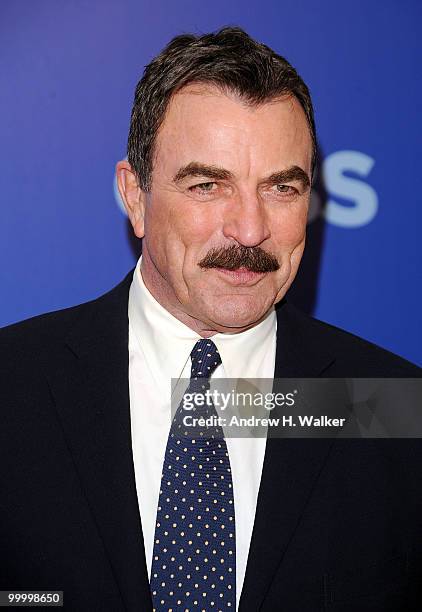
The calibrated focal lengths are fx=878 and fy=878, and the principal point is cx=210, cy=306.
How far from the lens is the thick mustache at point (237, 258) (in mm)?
2385

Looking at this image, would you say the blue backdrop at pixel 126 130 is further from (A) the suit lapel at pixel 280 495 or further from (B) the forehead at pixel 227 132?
(A) the suit lapel at pixel 280 495

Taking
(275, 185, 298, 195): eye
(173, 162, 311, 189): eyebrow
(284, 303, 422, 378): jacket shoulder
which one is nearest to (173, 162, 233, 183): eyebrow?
(173, 162, 311, 189): eyebrow

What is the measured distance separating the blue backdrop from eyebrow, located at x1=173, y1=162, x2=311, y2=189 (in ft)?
2.33

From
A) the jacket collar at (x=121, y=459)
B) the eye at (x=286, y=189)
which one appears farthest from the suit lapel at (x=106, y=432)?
the eye at (x=286, y=189)

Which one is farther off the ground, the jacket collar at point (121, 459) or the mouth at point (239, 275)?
the mouth at point (239, 275)

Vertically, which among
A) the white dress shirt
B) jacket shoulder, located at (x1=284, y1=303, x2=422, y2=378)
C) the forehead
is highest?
the forehead

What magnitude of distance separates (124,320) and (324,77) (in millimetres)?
1223

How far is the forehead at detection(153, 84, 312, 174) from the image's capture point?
2383 millimetres

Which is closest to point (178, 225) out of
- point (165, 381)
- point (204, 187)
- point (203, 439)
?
point (204, 187)

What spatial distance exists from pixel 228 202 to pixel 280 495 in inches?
31.5

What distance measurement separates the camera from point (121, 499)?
7.42 ft

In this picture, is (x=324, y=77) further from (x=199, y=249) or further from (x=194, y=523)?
(x=194, y=523)

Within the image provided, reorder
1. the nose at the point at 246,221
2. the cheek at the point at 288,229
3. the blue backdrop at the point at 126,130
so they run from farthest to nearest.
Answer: the blue backdrop at the point at 126,130 → the cheek at the point at 288,229 → the nose at the point at 246,221

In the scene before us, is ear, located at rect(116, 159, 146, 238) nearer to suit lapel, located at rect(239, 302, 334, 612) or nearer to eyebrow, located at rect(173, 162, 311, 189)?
eyebrow, located at rect(173, 162, 311, 189)
